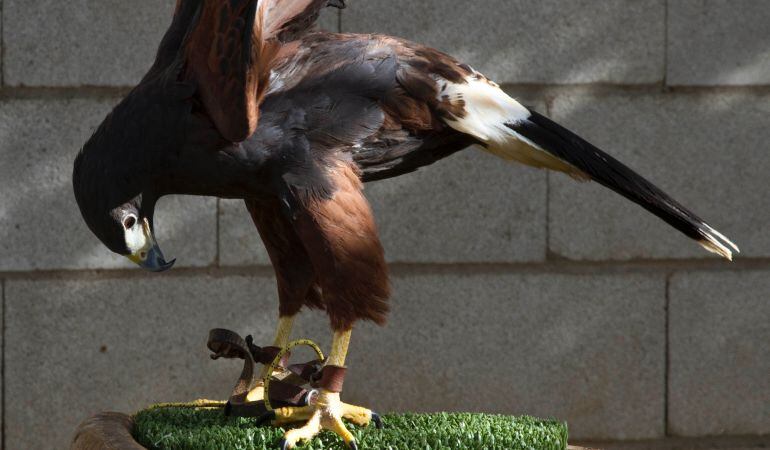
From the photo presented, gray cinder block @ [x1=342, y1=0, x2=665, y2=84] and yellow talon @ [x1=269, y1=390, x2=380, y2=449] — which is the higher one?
gray cinder block @ [x1=342, y1=0, x2=665, y2=84]

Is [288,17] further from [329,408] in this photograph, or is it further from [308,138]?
[329,408]

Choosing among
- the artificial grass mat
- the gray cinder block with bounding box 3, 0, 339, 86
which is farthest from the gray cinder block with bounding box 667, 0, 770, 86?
the artificial grass mat

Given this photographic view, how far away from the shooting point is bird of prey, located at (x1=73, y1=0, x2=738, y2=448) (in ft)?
5.33

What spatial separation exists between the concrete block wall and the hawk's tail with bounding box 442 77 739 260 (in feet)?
3.51

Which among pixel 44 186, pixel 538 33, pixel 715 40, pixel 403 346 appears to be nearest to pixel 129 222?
pixel 44 186

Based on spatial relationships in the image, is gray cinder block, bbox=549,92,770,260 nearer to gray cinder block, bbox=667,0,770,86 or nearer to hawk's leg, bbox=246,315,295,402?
gray cinder block, bbox=667,0,770,86

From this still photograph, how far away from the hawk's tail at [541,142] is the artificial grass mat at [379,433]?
485mm

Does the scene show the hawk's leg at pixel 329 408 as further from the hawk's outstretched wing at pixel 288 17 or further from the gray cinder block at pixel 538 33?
the gray cinder block at pixel 538 33

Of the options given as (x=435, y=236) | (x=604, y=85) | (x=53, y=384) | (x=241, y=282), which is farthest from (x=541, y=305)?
(x=53, y=384)

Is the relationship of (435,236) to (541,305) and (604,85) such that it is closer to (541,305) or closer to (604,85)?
(541,305)

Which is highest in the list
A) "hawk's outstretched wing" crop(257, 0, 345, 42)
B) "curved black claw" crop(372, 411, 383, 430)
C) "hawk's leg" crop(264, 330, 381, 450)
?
"hawk's outstretched wing" crop(257, 0, 345, 42)

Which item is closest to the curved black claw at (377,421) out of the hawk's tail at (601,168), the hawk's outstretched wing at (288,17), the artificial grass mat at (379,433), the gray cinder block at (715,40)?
the artificial grass mat at (379,433)

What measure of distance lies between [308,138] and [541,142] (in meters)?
0.41

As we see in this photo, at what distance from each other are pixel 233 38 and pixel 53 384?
60.4 inches
